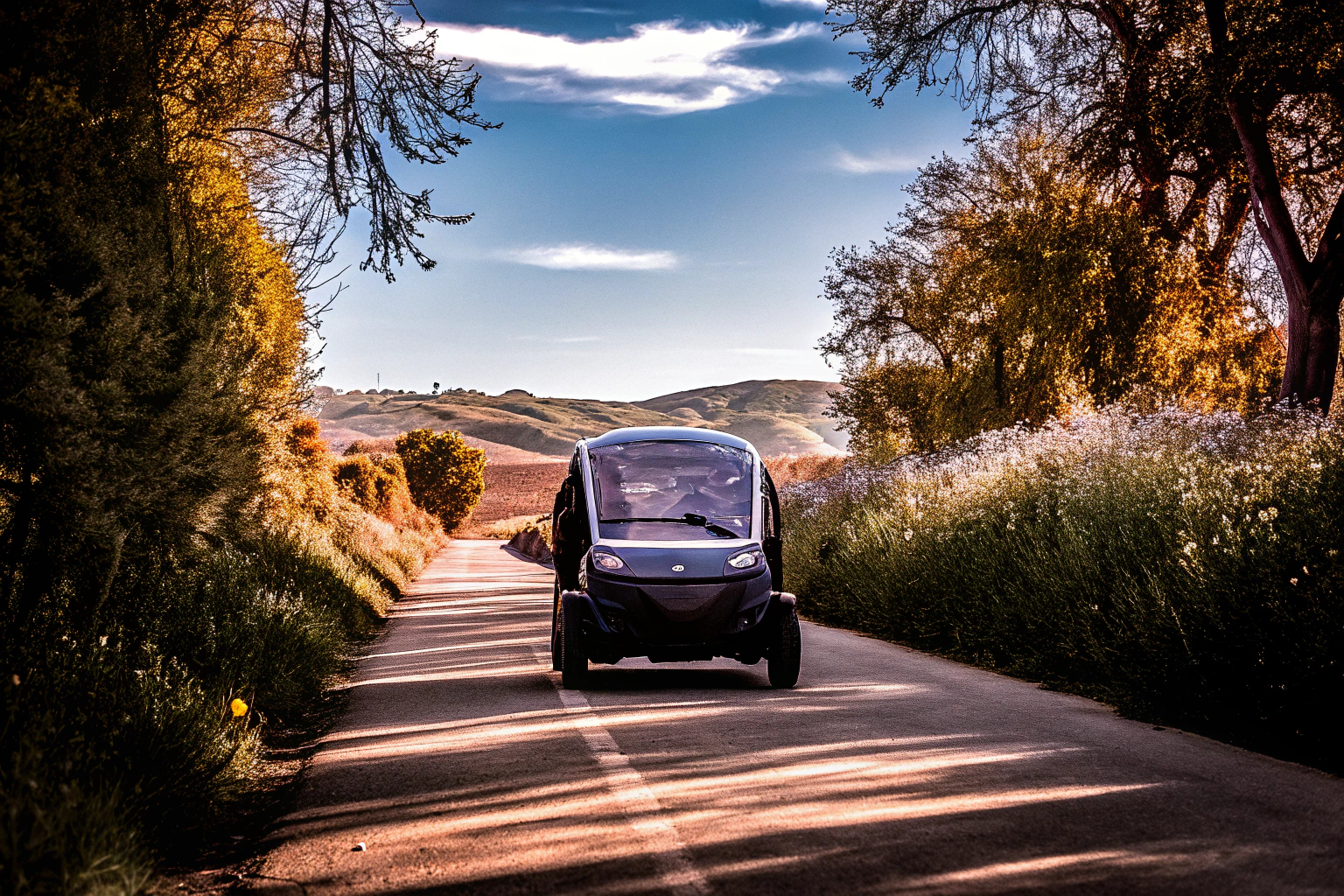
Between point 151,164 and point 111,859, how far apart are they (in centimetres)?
637

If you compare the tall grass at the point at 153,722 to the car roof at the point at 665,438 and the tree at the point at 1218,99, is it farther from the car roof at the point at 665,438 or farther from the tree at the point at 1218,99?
the tree at the point at 1218,99

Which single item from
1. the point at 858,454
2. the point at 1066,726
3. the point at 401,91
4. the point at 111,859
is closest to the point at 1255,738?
the point at 1066,726

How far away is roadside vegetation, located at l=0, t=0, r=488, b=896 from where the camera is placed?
5707 mm

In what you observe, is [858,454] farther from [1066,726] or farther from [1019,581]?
[1066,726]

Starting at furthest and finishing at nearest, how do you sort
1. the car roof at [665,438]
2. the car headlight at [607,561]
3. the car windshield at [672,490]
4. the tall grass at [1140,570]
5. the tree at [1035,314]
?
the tree at [1035,314], the car roof at [665,438], the car windshield at [672,490], the car headlight at [607,561], the tall grass at [1140,570]

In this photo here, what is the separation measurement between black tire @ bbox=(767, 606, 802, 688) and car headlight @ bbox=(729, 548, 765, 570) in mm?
474

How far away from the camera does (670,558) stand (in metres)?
10.2

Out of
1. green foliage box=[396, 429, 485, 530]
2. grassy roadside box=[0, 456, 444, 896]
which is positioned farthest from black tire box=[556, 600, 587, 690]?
green foliage box=[396, 429, 485, 530]

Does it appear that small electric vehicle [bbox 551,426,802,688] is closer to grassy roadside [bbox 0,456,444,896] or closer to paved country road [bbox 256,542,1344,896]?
paved country road [bbox 256,542,1344,896]

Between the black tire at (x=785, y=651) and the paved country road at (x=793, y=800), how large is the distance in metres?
0.17

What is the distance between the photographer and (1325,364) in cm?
2181

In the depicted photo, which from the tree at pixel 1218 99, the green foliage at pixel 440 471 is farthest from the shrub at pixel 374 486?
the tree at pixel 1218 99

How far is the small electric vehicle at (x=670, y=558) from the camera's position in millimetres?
10023

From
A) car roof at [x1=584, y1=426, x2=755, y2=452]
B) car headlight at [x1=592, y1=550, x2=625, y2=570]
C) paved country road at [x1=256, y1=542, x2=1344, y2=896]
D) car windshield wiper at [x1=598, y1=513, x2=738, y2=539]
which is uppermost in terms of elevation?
car roof at [x1=584, y1=426, x2=755, y2=452]
